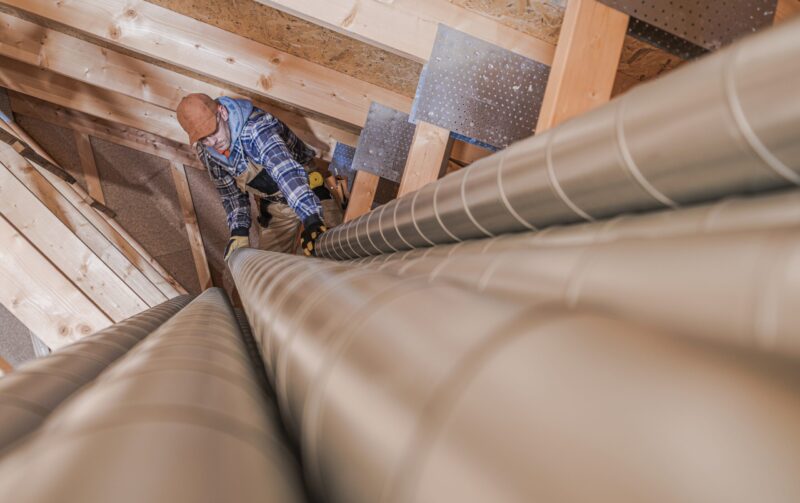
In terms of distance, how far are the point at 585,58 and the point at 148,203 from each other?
3.96 meters

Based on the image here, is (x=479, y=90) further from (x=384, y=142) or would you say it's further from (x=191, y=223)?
(x=191, y=223)

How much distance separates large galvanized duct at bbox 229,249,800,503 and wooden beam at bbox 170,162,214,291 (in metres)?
4.50

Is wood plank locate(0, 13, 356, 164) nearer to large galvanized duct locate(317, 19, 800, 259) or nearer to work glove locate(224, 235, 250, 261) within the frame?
work glove locate(224, 235, 250, 261)

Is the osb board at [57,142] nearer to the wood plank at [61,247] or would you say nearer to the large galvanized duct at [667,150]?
the wood plank at [61,247]

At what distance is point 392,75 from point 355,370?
98.6 inches

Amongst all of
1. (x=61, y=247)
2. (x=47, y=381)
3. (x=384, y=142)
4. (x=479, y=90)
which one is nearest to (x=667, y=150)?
(x=47, y=381)

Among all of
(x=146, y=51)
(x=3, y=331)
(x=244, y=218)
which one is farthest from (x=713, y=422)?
(x=3, y=331)

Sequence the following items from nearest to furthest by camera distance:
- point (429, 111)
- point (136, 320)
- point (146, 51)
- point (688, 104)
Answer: point (688, 104), point (136, 320), point (429, 111), point (146, 51)

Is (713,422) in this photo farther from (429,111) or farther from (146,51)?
(146,51)

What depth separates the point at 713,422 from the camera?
15 cm

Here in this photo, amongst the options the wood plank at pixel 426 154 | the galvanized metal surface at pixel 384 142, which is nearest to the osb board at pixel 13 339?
the galvanized metal surface at pixel 384 142

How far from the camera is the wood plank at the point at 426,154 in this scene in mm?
2297

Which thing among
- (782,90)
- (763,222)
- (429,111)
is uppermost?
(429,111)

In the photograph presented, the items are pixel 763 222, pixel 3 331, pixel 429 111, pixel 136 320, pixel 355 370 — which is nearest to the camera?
pixel 355 370
